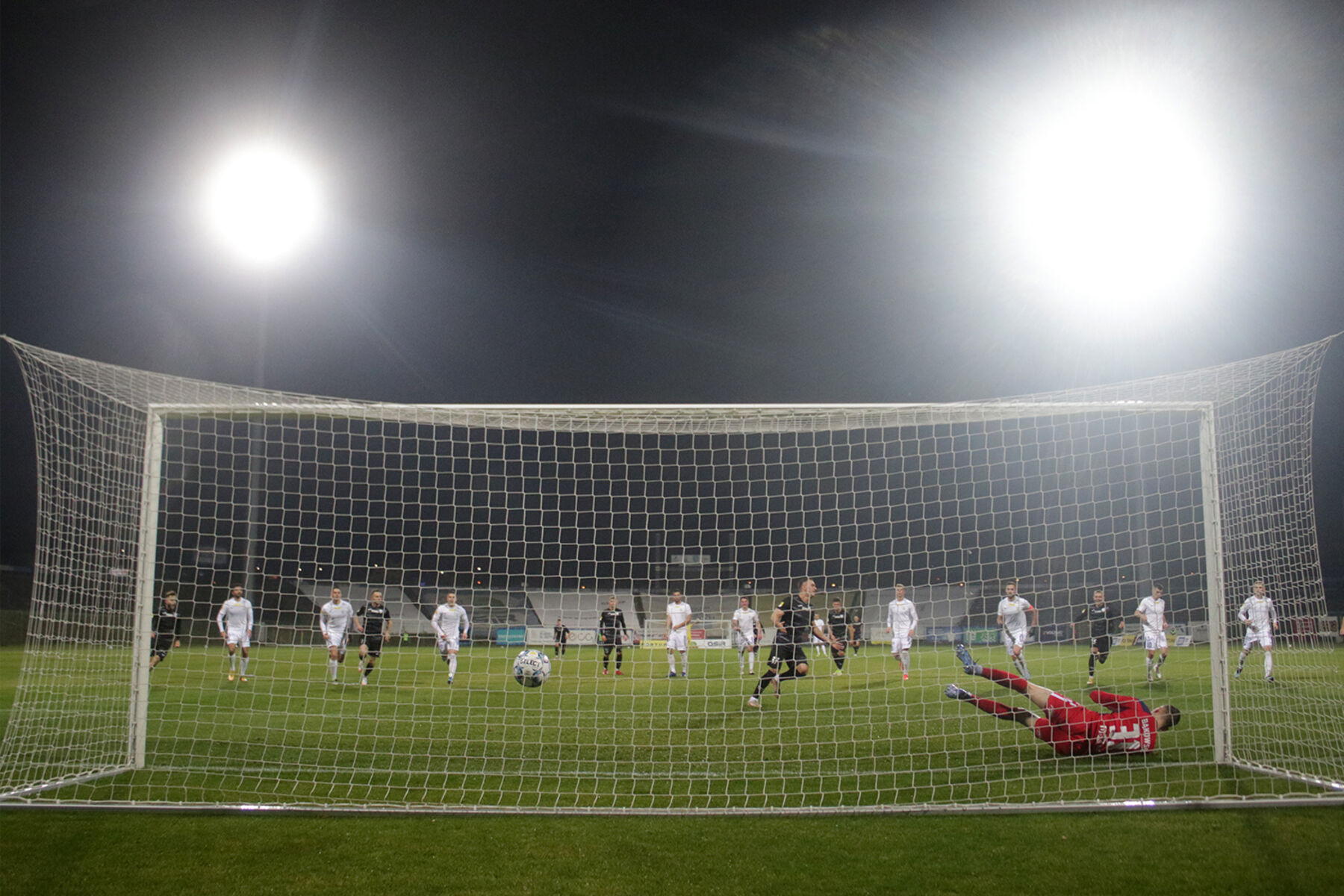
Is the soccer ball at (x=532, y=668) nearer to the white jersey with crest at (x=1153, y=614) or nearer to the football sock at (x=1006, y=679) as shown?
the football sock at (x=1006, y=679)

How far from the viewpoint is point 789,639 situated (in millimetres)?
10031

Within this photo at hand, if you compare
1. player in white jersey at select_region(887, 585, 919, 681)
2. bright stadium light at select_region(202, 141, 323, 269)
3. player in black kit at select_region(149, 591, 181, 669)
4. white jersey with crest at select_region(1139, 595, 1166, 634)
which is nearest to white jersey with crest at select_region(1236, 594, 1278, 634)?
white jersey with crest at select_region(1139, 595, 1166, 634)

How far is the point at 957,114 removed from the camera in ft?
65.4

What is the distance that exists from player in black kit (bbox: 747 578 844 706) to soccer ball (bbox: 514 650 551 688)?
251 centimetres

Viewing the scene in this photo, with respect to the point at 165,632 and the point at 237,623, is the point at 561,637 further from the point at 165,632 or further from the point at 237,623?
the point at 237,623

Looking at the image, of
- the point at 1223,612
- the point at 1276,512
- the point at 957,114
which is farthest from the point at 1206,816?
the point at 957,114

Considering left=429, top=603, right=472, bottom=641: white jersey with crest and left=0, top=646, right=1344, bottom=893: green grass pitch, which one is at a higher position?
left=429, top=603, right=472, bottom=641: white jersey with crest

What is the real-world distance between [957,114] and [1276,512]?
50.2 ft

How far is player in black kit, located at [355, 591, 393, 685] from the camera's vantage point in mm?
12328

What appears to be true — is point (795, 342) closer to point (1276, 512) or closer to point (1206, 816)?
point (1276, 512)

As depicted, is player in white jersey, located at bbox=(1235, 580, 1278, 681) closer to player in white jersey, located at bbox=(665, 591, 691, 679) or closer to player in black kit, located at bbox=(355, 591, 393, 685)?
player in white jersey, located at bbox=(665, 591, 691, 679)

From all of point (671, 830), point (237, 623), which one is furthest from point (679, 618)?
point (671, 830)

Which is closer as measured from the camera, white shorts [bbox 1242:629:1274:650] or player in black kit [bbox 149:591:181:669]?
player in black kit [bbox 149:591:181:669]

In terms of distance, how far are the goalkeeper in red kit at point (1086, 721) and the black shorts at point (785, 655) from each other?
288cm
